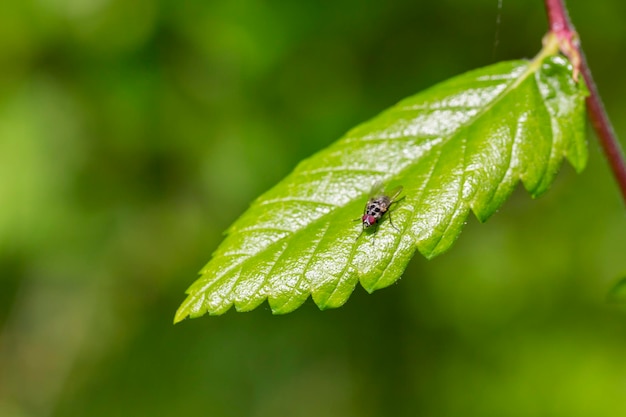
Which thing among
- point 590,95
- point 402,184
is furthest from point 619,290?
point 402,184

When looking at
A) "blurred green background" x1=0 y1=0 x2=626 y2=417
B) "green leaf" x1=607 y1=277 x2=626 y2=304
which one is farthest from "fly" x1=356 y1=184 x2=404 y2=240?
"blurred green background" x1=0 y1=0 x2=626 y2=417

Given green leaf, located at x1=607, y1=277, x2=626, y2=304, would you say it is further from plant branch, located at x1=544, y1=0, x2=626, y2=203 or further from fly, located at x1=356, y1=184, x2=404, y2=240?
fly, located at x1=356, y1=184, x2=404, y2=240

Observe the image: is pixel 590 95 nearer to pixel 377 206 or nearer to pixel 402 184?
pixel 402 184

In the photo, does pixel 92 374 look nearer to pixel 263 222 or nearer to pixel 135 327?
pixel 135 327

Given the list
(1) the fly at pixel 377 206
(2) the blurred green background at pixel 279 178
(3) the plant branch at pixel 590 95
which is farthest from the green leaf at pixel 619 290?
(2) the blurred green background at pixel 279 178

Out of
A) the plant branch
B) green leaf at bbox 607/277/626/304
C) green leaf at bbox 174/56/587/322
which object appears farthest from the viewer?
green leaf at bbox 607/277/626/304
